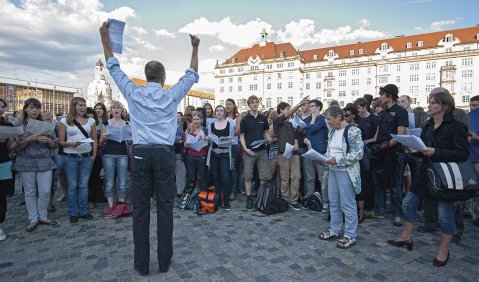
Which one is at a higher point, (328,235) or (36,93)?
(36,93)

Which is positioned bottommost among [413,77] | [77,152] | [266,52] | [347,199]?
[347,199]

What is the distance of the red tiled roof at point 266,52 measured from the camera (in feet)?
263

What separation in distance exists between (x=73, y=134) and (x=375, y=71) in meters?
76.9

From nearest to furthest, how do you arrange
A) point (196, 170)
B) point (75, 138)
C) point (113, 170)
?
point (75, 138) → point (113, 170) → point (196, 170)

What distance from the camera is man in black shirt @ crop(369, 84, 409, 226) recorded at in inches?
216

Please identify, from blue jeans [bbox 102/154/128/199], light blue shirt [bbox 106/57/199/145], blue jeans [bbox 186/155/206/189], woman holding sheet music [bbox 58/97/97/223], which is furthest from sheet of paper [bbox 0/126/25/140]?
blue jeans [bbox 186/155/206/189]

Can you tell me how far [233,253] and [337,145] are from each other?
2.42 meters

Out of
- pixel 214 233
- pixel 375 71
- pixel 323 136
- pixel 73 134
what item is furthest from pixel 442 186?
pixel 375 71

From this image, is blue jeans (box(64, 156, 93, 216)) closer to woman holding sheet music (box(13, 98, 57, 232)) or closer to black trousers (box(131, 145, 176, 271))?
woman holding sheet music (box(13, 98, 57, 232))

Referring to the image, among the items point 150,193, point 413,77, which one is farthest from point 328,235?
point 413,77

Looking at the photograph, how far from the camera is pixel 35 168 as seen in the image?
206 inches

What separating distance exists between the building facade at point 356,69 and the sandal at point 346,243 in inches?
2377

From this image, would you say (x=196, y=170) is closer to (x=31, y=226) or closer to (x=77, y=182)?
(x=77, y=182)

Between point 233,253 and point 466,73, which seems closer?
point 233,253
